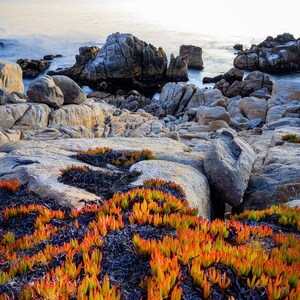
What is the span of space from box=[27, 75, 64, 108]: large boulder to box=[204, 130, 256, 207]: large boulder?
16450mm

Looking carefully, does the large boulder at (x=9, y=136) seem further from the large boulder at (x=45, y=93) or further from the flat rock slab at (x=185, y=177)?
the flat rock slab at (x=185, y=177)

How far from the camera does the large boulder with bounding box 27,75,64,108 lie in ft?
80.7

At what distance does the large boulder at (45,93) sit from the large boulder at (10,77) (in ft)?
12.1

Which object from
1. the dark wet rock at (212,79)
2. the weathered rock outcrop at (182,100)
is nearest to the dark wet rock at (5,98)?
the weathered rock outcrop at (182,100)

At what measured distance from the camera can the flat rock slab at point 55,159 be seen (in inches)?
318

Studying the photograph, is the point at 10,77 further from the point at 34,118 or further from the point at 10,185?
the point at 10,185

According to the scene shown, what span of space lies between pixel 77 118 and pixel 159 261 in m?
23.7

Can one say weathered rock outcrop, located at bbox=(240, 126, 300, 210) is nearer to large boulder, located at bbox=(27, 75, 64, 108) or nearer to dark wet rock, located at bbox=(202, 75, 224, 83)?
large boulder, located at bbox=(27, 75, 64, 108)

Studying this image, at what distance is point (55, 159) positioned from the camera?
10844mm

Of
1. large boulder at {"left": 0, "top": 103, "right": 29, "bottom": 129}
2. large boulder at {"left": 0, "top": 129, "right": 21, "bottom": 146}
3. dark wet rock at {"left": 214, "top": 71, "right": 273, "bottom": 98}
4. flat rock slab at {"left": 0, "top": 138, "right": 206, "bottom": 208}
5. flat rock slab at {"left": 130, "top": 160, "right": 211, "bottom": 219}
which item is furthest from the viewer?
dark wet rock at {"left": 214, "top": 71, "right": 273, "bottom": 98}

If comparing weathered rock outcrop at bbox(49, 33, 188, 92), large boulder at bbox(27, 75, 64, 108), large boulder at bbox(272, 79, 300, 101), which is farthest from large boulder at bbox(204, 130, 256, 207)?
weathered rock outcrop at bbox(49, 33, 188, 92)

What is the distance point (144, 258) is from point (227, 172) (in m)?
6.52

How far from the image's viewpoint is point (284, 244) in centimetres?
520

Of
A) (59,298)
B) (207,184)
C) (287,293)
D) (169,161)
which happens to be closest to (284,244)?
(287,293)
